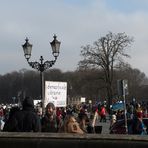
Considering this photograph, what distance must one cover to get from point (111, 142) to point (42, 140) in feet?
3.67

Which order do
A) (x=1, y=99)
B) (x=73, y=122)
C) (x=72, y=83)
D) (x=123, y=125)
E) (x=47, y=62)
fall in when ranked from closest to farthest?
(x=73, y=122), (x=123, y=125), (x=47, y=62), (x=72, y=83), (x=1, y=99)

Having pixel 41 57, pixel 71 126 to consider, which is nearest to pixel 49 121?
pixel 71 126

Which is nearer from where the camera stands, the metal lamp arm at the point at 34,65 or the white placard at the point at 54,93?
the white placard at the point at 54,93

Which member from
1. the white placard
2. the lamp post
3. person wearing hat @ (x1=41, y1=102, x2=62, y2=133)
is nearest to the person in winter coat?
person wearing hat @ (x1=41, y1=102, x2=62, y2=133)

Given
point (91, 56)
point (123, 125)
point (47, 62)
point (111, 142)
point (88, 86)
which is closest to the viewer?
point (111, 142)

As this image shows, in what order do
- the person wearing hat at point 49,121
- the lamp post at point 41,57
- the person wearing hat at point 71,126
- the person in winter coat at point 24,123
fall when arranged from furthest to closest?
the lamp post at point 41,57 < the person wearing hat at point 49,121 < the person in winter coat at point 24,123 < the person wearing hat at point 71,126

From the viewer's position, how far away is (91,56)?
80.7 m

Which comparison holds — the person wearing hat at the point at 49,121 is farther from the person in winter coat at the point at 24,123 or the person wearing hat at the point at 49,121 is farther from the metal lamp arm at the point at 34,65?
the metal lamp arm at the point at 34,65

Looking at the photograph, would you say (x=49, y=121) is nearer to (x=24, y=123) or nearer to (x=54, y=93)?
(x=24, y=123)

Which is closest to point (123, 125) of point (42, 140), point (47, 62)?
point (47, 62)

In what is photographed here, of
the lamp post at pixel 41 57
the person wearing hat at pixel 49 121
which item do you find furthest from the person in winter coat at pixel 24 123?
the lamp post at pixel 41 57

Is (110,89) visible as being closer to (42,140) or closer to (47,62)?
(47,62)

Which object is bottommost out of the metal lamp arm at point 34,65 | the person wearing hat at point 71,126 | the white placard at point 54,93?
the person wearing hat at point 71,126

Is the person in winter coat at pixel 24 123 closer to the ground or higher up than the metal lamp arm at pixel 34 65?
closer to the ground
